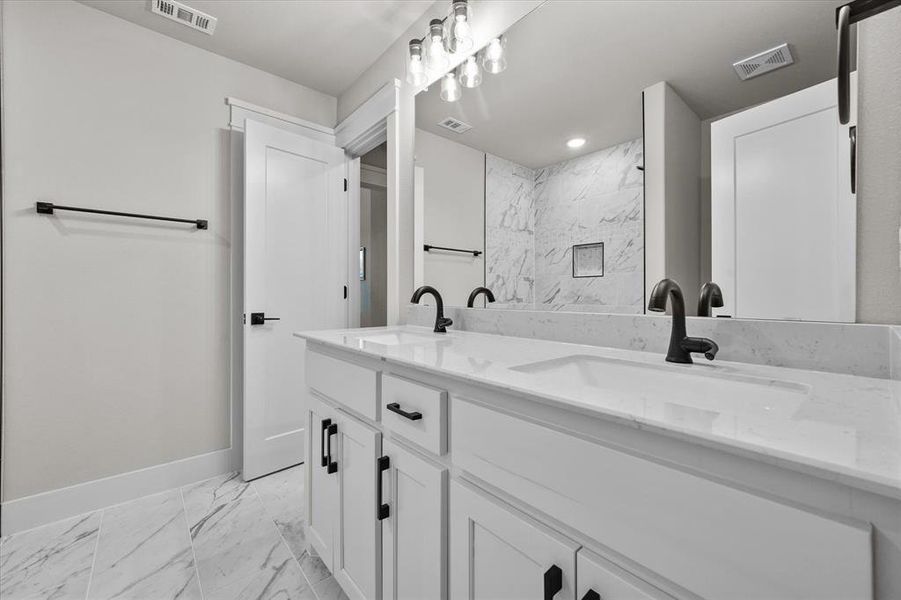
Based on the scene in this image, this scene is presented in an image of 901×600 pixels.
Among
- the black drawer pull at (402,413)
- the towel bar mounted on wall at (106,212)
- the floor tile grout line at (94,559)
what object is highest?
the towel bar mounted on wall at (106,212)

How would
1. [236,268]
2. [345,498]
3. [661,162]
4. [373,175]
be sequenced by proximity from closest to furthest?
[661,162]
[345,498]
[236,268]
[373,175]

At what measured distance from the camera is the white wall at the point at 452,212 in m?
1.64

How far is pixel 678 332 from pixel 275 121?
2622 mm

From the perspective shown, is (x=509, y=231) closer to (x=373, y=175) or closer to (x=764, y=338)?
Answer: (x=764, y=338)

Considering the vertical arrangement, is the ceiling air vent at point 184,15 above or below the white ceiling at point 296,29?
below

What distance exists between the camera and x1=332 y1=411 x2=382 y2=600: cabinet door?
103 cm

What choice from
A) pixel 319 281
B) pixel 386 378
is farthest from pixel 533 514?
pixel 319 281

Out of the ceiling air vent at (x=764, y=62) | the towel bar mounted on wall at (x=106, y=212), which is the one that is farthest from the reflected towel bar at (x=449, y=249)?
the towel bar mounted on wall at (x=106, y=212)

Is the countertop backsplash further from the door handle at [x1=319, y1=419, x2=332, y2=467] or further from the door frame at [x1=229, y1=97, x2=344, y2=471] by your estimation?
the door frame at [x1=229, y1=97, x2=344, y2=471]

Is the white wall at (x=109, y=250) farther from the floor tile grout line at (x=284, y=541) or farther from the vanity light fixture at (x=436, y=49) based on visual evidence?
the vanity light fixture at (x=436, y=49)

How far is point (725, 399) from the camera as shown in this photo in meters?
0.62

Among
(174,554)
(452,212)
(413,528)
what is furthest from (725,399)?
(174,554)

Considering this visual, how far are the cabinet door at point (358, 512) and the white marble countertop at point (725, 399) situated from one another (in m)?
0.27

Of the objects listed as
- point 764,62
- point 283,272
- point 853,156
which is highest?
point 764,62
